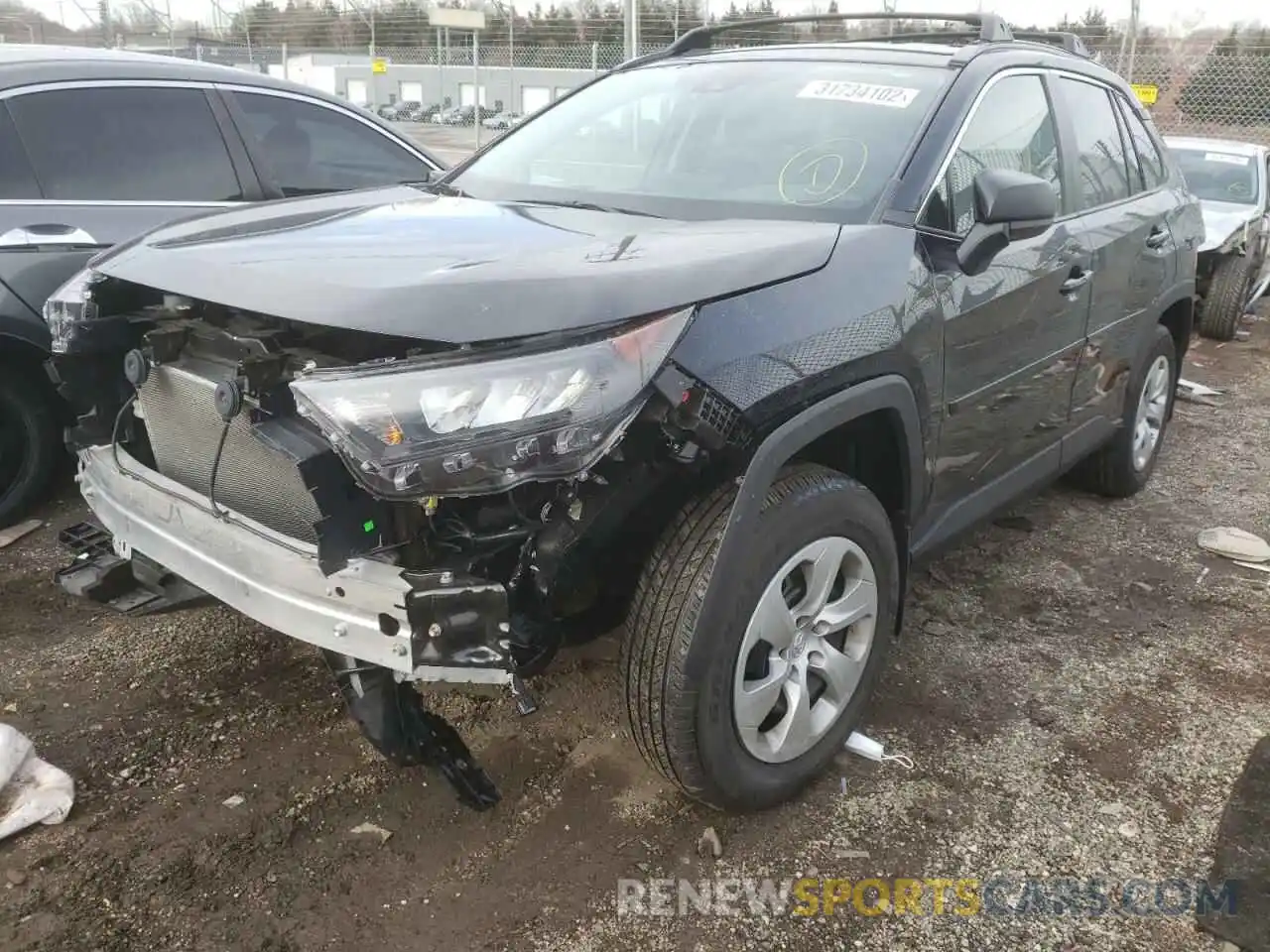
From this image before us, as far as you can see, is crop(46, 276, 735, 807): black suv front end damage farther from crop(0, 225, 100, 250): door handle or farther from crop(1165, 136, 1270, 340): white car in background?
crop(1165, 136, 1270, 340): white car in background

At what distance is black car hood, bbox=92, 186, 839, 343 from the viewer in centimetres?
190

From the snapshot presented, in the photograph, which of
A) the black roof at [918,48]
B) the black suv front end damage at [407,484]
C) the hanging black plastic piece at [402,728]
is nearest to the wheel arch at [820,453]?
the black suv front end damage at [407,484]

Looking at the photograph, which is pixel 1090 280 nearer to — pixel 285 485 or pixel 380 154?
pixel 285 485

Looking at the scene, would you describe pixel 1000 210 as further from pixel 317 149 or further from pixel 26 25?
pixel 26 25

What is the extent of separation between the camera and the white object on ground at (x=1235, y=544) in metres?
4.20

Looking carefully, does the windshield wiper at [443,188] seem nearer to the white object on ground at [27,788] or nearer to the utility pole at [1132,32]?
the white object on ground at [27,788]

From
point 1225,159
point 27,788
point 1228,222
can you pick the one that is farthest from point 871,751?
point 1225,159

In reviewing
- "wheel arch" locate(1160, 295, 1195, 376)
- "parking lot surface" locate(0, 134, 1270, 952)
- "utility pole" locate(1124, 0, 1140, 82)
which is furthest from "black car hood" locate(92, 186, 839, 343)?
"utility pole" locate(1124, 0, 1140, 82)

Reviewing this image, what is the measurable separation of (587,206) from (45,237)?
2211 millimetres

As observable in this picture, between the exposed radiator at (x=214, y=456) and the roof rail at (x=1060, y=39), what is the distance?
328 centimetres

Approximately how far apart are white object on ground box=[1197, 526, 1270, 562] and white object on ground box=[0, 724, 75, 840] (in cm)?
425

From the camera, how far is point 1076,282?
342cm

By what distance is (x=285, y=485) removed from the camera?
7.04ft

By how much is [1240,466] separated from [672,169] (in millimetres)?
3984
